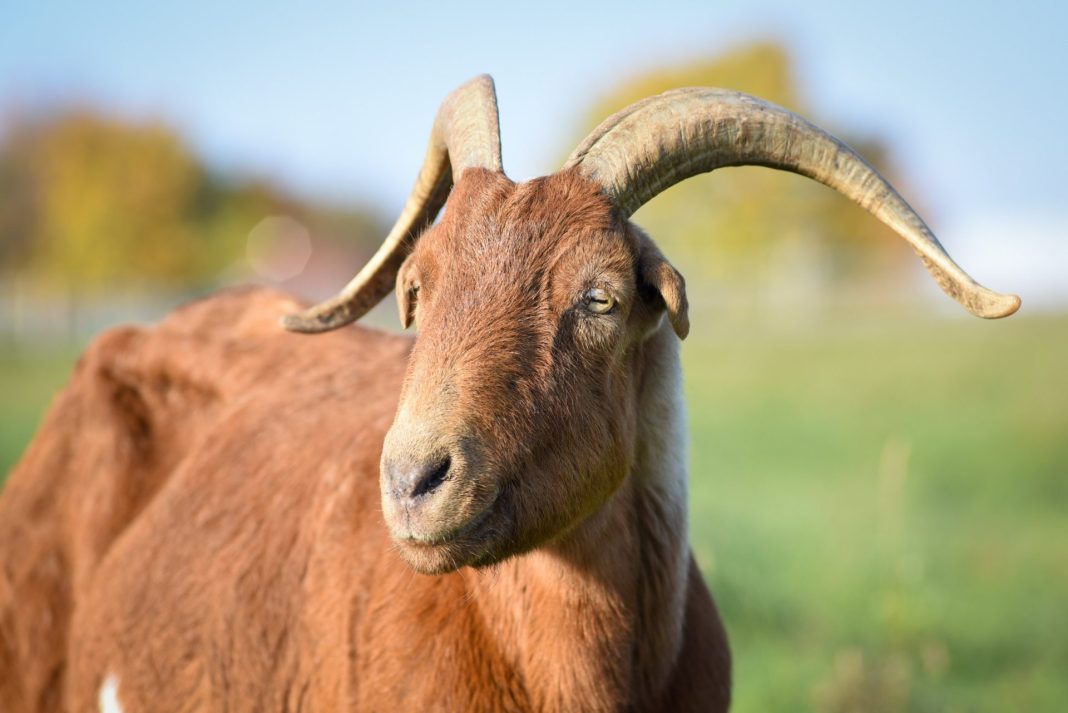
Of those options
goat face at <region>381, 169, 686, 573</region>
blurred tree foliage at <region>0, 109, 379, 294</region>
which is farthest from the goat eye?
blurred tree foliage at <region>0, 109, 379, 294</region>

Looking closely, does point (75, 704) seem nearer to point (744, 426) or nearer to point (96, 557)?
point (96, 557)

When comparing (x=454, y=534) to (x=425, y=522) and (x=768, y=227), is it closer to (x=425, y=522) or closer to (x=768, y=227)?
(x=425, y=522)

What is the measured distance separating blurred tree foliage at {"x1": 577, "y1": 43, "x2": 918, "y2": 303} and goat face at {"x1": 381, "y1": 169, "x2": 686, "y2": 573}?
4559 cm

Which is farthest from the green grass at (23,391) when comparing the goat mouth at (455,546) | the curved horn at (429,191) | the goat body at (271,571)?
the goat mouth at (455,546)

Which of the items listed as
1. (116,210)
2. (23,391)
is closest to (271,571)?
(23,391)

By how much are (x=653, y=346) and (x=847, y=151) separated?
1001mm

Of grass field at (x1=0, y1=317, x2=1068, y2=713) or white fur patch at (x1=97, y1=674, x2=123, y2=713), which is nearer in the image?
white fur patch at (x1=97, y1=674, x2=123, y2=713)

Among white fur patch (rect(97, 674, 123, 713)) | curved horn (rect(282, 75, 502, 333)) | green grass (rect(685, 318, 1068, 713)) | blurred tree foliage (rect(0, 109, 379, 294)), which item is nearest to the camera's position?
curved horn (rect(282, 75, 502, 333))

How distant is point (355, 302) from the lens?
4.60 metres

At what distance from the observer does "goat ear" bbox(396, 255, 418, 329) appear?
12.6 ft

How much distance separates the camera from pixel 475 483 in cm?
305

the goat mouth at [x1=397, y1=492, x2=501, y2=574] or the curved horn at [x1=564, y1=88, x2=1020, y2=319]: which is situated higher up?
the curved horn at [x1=564, y1=88, x2=1020, y2=319]

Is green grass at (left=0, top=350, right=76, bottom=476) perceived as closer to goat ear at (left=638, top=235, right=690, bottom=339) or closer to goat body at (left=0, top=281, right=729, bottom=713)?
goat body at (left=0, top=281, right=729, bottom=713)

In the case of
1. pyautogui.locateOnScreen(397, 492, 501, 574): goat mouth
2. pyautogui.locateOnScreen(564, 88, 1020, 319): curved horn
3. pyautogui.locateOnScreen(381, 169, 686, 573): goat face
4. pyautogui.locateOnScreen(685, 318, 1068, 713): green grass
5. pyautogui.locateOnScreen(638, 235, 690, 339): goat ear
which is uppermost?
pyautogui.locateOnScreen(564, 88, 1020, 319): curved horn
